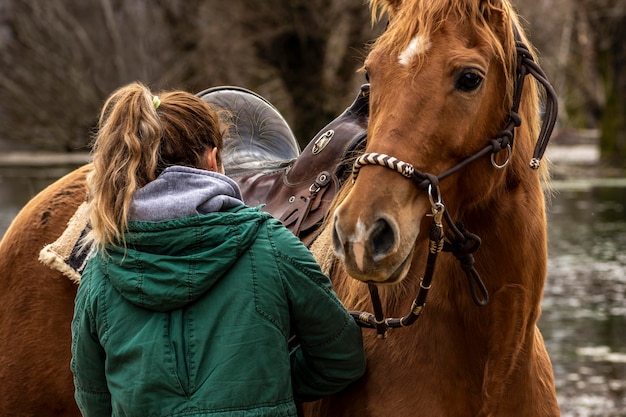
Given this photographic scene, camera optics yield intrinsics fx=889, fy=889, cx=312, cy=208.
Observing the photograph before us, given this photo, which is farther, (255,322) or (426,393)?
(426,393)

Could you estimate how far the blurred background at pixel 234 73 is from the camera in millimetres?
12562

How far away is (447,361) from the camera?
2660 millimetres

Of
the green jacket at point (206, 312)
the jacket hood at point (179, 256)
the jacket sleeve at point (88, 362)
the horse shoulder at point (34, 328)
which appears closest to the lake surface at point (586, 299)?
the green jacket at point (206, 312)

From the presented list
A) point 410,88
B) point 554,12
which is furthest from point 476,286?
point 554,12

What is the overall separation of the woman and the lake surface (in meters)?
1.10

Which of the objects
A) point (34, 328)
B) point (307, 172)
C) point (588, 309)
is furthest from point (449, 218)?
point (588, 309)

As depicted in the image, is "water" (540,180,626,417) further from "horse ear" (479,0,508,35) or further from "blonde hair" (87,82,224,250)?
"blonde hair" (87,82,224,250)

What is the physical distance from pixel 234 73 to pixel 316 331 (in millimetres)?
→ 16281

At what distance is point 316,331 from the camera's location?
8.30ft

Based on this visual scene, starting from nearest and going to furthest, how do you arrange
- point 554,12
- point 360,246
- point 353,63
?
1. point 360,246
2. point 353,63
3. point 554,12

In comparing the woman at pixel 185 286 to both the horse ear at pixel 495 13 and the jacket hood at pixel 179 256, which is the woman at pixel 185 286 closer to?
the jacket hood at pixel 179 256

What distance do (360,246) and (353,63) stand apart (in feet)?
54.3

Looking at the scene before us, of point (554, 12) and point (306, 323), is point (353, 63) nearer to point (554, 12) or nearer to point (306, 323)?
point (554, 12)

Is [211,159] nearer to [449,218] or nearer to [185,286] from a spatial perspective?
[185,286]
